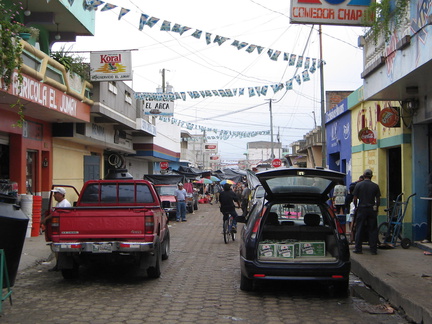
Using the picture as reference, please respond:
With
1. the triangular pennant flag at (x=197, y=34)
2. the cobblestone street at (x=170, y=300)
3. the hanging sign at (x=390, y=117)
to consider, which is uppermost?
the triangular pennant flag at (x=197, y=34)

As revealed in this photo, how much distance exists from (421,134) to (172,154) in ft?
93.3

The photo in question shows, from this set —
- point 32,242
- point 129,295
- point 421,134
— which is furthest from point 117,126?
point 129,295

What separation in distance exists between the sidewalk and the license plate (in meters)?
2.53

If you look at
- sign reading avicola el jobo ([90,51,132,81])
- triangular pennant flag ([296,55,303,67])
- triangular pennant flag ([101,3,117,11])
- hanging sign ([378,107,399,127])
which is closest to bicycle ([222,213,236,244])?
triangular pennant flag ([296,55,303,67])

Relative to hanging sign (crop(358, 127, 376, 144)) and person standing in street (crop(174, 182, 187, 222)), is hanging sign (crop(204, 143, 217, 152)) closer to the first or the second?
person standing in street (crop(174, 182, 187, 222))

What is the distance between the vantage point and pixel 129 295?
733 cm

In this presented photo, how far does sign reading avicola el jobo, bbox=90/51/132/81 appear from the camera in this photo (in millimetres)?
16766

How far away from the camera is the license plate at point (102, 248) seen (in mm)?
7785

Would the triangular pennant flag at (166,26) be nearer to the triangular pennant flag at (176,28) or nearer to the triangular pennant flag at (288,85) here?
the triangular pennant flag at (176,28)

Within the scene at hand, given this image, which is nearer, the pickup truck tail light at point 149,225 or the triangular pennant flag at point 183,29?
the pickup truck tail light at point 149,225

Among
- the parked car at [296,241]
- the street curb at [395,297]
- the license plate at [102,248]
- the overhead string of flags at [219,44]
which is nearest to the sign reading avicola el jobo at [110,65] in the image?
the overhead string of flags at [219,44]

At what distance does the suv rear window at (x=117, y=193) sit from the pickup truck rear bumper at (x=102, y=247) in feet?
7.44

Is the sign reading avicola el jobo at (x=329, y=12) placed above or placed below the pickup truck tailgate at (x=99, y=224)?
above

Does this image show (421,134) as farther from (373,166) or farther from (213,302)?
(213,302)
